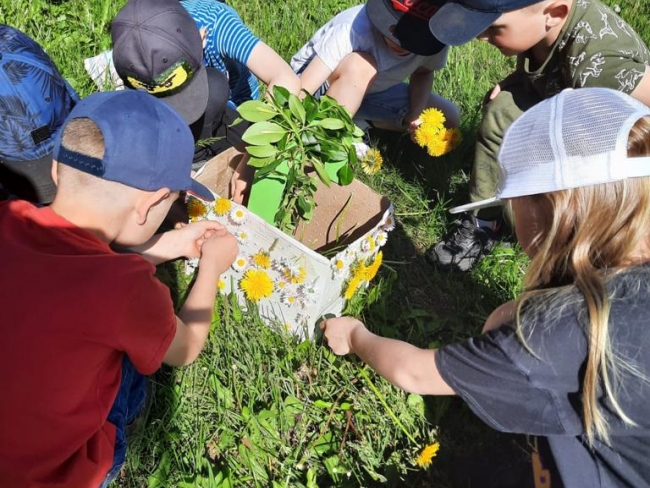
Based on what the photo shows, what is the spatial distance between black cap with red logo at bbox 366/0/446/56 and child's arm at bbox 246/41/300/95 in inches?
12.9

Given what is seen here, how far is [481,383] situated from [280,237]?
60cm

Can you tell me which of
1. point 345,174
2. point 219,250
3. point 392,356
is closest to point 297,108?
point 345,174

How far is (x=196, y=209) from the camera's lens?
165 cm

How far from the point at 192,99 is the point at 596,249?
1.30 meters

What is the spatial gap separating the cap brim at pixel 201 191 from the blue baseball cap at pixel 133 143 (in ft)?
0.44

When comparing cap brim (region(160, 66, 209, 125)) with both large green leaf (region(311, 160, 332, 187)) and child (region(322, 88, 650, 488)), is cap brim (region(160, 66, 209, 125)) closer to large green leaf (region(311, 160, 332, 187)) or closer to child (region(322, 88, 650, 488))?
large green leaf (region(311, 160, 332, 187))

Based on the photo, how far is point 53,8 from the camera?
2.62 meters

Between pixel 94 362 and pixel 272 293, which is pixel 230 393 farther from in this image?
pixel 94 362

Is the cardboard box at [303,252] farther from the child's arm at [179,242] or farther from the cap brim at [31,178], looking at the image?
the cap brim at [31,178]

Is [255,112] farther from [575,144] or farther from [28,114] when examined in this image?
[575,144]

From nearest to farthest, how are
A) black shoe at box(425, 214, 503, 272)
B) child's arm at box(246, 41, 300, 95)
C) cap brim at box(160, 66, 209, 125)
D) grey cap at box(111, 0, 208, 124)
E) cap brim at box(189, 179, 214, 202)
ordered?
cap brim at box(189, 179, 214, 202) < grey cap at box(111, 0, 208, 124) < cap brim at box(160, 66, 209, 125) < child's arm at box(246, 41, 300, 95) < black shoe at box(425, 214, 503, 272)

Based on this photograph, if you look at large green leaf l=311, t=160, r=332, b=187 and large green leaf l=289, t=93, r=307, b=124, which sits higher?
large green leaf l=289, t=93, r=307, b=124

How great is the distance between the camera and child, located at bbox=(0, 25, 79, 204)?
160cm

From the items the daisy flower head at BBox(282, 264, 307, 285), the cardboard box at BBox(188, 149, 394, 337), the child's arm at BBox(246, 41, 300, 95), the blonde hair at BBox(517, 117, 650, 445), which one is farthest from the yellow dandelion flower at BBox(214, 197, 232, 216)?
the blonde hair at BBox(517, 117, 650, 445)
